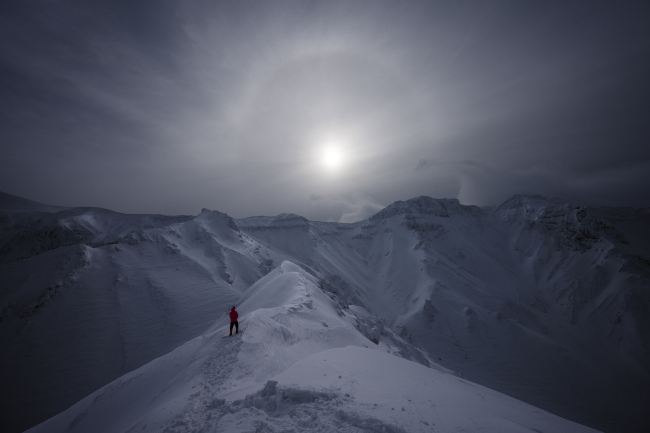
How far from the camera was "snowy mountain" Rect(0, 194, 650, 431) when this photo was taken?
28.9 feet

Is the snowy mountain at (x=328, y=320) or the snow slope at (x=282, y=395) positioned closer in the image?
the snow slope at (x=282, y=395)

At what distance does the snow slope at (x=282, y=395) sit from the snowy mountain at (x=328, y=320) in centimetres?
8

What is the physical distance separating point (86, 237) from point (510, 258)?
577ft

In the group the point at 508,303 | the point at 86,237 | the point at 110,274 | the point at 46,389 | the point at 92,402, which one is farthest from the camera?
the point at 86,237

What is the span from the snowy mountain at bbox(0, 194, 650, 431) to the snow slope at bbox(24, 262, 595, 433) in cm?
8

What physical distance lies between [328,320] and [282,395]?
11.7m

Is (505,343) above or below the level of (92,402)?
below

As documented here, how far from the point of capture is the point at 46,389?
25719 mm

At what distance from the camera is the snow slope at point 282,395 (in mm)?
6531

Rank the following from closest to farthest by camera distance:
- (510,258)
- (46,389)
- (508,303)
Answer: (46,389), (508,303), (510,258)

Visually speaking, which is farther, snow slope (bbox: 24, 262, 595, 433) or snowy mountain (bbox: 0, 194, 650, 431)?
snowy mountain (bbox: 0, 194, 650, 431)

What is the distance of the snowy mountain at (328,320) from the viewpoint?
8.82m

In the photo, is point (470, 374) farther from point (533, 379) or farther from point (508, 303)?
point (508, 303)

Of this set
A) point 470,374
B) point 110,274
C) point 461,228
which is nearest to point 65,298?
point 110,274
